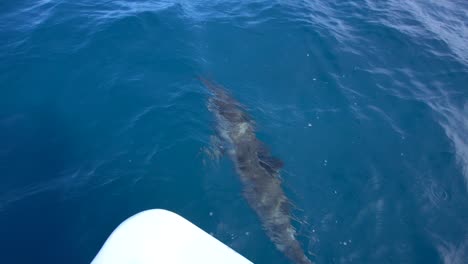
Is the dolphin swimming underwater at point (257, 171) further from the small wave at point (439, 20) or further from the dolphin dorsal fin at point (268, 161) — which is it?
the small wave at point (439, 20)

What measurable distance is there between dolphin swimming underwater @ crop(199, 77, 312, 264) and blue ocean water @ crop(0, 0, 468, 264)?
26cm

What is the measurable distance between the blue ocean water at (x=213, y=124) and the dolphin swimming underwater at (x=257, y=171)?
0.26 meters

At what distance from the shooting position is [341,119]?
1008 cm

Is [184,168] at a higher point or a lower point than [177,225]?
lower

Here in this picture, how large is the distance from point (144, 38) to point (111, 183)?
23.0 feet

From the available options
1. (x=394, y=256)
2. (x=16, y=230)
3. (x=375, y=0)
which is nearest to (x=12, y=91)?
(x=16, y=230)

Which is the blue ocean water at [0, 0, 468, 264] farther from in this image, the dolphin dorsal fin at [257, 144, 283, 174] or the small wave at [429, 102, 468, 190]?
the dolphin dorsal fin at [257, 144, 283, 174]

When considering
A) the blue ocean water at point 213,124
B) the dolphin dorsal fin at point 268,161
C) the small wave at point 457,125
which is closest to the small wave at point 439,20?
the blue ocean water at point 213,124

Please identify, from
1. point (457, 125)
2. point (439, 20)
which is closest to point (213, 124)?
point (457, 125)

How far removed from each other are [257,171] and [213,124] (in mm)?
2285

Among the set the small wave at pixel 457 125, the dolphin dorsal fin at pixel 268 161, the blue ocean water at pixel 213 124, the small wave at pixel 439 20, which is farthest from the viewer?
the small wave at pixel 439 20

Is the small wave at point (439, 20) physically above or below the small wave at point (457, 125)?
above

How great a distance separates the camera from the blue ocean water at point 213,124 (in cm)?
719

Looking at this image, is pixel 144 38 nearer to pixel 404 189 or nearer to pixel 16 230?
pixel 16 230
